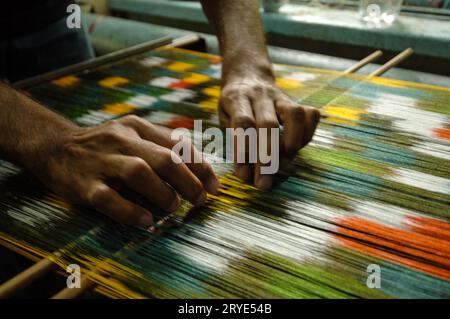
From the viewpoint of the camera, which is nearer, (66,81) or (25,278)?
(25,278)

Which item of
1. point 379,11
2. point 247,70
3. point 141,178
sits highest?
point 379,11

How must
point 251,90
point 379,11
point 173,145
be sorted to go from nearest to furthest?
point 173,145 < point 251,90 < point 379,11

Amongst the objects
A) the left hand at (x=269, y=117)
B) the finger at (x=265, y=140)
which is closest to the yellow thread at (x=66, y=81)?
the left hand at (x=269, y=117)

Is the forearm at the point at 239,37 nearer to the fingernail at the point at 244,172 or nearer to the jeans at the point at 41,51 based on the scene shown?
the fingernail at the point at 244,172

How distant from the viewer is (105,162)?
771 millimetres

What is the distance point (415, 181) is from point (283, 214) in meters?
0.31

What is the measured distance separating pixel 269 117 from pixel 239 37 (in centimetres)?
54

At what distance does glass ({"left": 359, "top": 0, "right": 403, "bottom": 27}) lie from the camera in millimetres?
2191

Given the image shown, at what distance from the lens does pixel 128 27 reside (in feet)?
8.51

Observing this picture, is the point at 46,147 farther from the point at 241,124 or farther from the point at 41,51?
the point at 41,51

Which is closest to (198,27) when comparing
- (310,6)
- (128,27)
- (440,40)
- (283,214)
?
(128,27)

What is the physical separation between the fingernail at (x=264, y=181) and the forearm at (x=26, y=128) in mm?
425

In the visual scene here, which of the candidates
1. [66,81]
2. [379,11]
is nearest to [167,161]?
[66,81]

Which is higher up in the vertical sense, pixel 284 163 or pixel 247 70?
pixel 247 70
